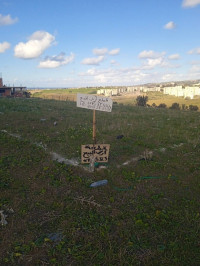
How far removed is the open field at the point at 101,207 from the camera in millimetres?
2822

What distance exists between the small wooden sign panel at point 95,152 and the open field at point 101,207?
0.35 meters

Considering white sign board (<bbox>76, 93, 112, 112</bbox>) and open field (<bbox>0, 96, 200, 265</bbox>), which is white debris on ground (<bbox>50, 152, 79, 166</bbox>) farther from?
white sign board (<bbox>76, 93, 112, 112</bbox>)

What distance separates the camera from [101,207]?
3.84 meters

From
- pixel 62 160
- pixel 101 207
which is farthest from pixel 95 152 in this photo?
pixel 101 207

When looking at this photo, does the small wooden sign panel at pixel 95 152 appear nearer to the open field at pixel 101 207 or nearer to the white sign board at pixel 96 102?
the open field at pixel 101 207

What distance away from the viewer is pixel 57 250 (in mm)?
2891

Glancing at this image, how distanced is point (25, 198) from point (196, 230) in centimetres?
342

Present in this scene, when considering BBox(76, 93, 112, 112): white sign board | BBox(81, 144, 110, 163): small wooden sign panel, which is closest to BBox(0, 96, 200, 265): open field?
BBox(81, 144, 110, 163): small wooden sign panel

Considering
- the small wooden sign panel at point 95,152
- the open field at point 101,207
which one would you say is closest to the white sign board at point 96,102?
the small wooden sign panel at point 95,152

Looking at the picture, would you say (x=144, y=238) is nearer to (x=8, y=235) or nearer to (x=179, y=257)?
(x=179, y=257)

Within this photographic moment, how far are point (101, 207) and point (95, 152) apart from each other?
6.56ft

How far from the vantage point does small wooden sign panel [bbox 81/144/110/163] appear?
547 cm

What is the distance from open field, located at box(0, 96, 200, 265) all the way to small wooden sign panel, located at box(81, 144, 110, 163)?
35cm

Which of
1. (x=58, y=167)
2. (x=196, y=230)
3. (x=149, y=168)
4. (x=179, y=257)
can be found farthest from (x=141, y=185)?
(x=58, y=167)
